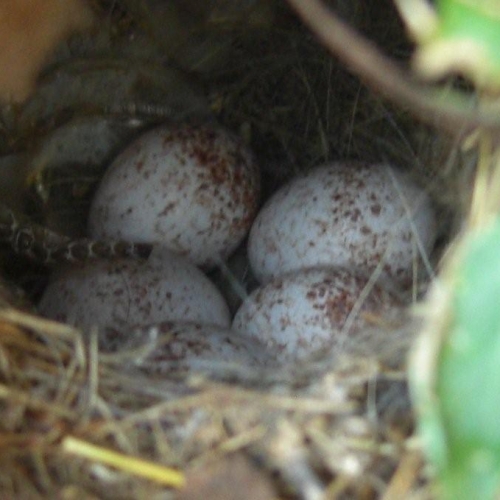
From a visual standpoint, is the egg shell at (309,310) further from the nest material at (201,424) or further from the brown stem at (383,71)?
the brown stem at (383,71)

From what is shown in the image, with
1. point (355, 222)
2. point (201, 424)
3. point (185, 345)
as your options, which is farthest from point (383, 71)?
point (355, 222)

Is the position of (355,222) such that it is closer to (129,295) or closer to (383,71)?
(129,295)

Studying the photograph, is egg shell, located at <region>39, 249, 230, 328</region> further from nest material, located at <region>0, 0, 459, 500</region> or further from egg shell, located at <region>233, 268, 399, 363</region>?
nest material, located at <region>0, 0, 459, 500</region>

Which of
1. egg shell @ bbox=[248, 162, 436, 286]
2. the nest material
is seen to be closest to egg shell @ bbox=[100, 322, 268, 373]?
→ the nest material

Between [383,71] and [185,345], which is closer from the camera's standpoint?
[383,71]

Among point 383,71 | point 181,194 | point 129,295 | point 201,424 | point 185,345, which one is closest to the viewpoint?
point 383,71

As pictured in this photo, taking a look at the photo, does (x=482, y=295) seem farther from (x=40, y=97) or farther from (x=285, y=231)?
(x=40, y=97)
